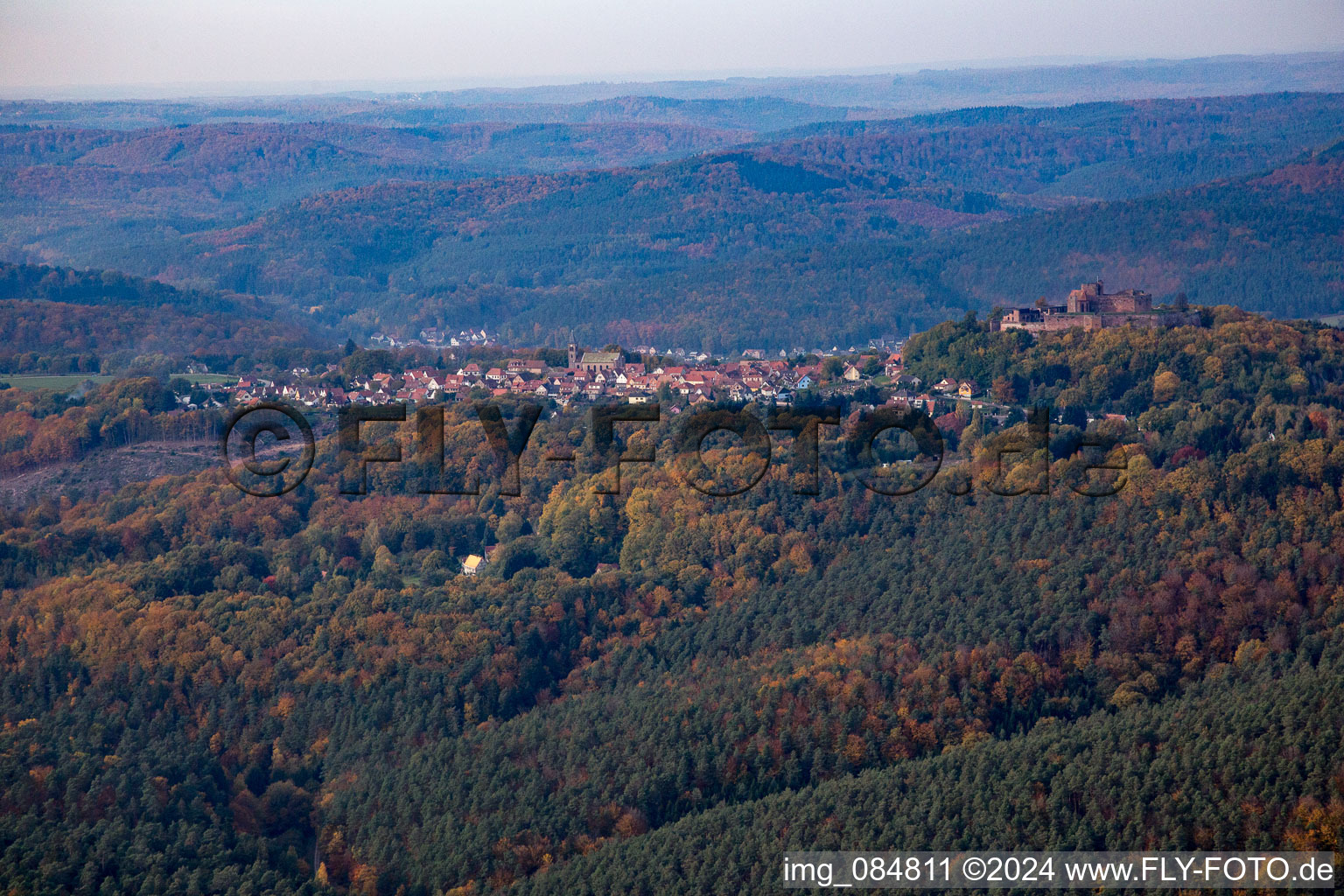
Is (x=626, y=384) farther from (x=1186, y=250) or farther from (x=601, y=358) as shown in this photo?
(x=1186, y=250)

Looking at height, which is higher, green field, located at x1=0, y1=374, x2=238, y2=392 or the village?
the village

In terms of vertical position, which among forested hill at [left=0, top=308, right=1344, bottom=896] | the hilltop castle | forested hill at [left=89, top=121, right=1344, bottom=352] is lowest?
forested hill at [left=89, top=121, right=1344, bottom=352]

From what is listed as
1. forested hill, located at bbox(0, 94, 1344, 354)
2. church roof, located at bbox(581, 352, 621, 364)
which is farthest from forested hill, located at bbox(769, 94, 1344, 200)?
church roof, located at bbox(581, 352, 621, 364)

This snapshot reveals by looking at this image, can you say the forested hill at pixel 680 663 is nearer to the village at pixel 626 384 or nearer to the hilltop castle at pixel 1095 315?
the village at pixel 626 384

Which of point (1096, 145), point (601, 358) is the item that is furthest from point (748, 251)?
point (1096, 145)

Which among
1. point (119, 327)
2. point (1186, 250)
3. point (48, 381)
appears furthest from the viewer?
point (1186, 250)

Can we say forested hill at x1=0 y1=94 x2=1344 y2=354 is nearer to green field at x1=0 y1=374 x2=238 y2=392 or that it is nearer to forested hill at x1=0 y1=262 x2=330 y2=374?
forested hill at x1=0 y1=262 x2=330 y2=374

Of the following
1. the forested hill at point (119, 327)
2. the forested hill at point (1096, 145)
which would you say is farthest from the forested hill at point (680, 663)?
the forested hill at point (1096, 145)
